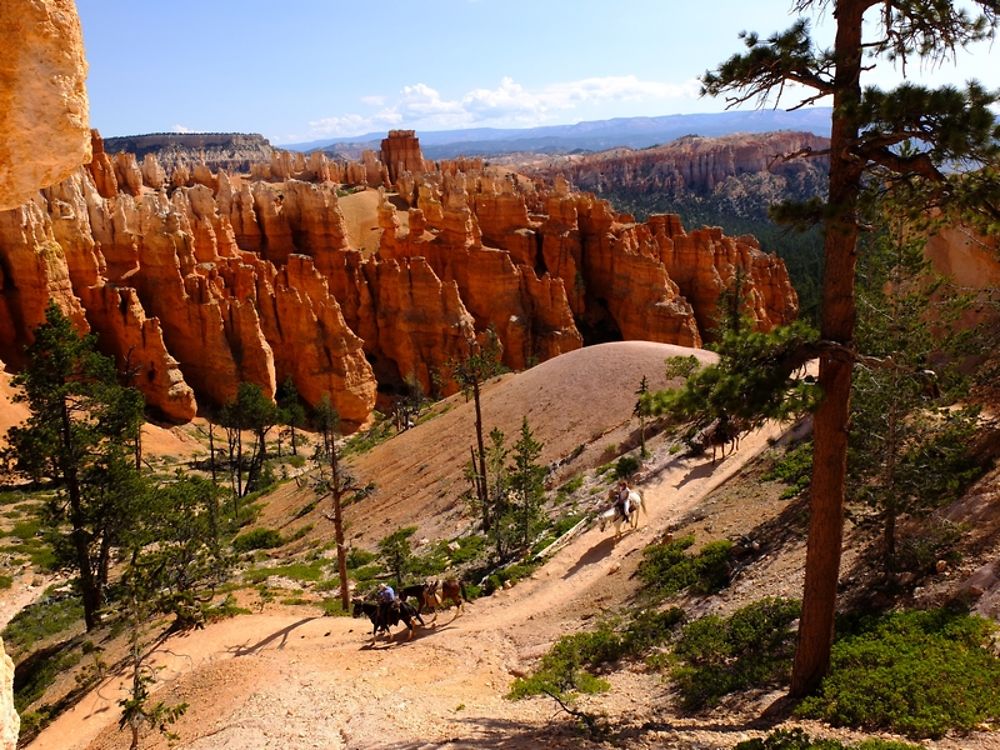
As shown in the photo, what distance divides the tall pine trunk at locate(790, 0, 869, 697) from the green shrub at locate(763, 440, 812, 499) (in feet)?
24.3

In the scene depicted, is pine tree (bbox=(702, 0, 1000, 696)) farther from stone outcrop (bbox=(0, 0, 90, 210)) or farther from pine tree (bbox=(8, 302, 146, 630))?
pine tree (bbox=(8, 302, 146, 630))

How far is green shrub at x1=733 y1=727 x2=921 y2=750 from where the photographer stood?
7203mm

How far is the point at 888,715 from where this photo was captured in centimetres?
796

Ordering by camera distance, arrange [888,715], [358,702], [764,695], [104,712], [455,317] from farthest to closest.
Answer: [455,317], [104,712], [358,702], [764,695], [888,715]

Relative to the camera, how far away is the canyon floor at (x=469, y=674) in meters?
9.48

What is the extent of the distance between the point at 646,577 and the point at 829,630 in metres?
6.79

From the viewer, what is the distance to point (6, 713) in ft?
16.3

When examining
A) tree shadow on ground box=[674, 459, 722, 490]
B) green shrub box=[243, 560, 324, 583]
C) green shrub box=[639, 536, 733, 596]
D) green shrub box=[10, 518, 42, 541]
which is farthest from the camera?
green shrub box=[10, 518, 42, 541]

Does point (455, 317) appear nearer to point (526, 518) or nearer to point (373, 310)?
point (373, 310)

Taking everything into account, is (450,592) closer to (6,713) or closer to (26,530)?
(6,713)

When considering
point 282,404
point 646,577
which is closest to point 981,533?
point 646,577

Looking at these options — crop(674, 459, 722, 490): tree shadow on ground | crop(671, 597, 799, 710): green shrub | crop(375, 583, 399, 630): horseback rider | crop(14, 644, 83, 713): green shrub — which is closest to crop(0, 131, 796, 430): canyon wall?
crop(674, 459, 722, 490): tree shadow on ground

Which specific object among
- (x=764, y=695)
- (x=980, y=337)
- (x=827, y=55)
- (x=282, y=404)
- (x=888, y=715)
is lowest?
(x=282, y=404)

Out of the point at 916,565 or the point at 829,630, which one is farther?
the point at 916,565
